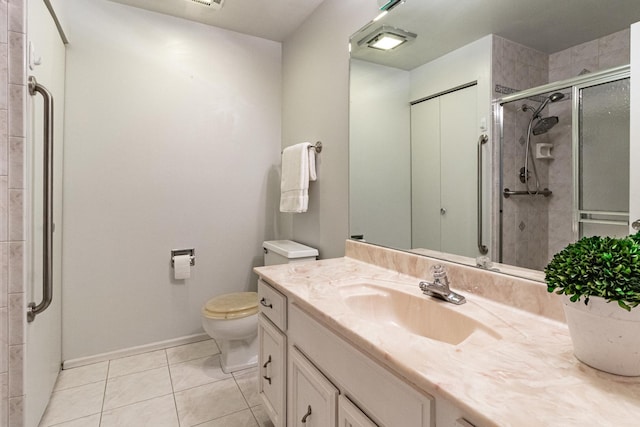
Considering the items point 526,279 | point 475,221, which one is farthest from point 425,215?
point 526,279

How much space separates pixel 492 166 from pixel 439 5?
2.46 ft

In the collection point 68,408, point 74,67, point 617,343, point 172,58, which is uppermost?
point 172,58

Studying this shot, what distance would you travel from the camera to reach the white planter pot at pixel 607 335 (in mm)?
580

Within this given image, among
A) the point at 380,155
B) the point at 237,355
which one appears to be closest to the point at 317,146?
the point at 380,155

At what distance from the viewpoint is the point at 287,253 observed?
2.11 meters

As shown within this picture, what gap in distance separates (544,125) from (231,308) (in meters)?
1.83

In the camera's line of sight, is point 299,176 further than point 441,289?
Yes

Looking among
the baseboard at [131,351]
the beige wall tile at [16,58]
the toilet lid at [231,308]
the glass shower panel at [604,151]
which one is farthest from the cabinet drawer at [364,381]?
the baseboard at [131,351]

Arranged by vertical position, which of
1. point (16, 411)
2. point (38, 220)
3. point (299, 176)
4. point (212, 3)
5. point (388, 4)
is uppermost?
point (212, 3)

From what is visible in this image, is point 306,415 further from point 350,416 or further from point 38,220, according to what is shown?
point 38,220

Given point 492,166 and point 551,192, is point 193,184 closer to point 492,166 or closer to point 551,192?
point 492,166

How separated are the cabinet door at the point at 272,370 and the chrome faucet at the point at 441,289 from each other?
59 centimetres

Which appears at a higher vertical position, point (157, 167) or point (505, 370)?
point (157, 167)

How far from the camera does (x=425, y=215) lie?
144 centimetres
